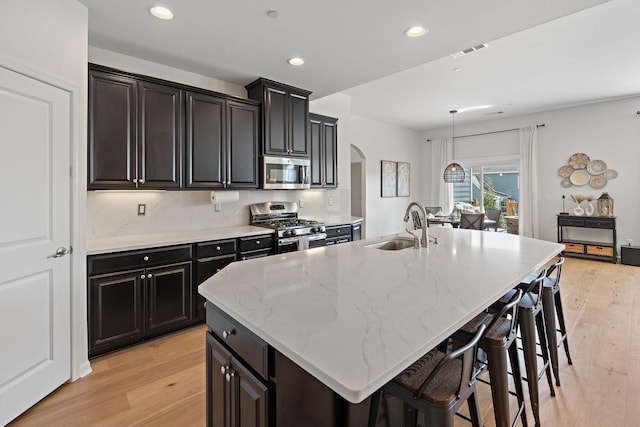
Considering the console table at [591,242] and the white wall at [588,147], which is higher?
the white wall at [588,147]

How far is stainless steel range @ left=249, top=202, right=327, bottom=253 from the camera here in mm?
3590

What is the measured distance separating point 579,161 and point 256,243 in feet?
21.4

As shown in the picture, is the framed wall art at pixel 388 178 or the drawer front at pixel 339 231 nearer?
the drawer front at pixel 339 231

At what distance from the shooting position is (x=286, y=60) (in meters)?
3.16

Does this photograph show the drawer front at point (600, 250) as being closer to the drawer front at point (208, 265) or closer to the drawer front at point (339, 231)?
the drawer front at point (339, 231)

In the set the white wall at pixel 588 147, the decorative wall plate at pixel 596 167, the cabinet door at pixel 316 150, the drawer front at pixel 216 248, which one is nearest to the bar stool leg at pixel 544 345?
the drawer front at pixel 216 248

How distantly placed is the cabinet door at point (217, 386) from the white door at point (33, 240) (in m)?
1.31

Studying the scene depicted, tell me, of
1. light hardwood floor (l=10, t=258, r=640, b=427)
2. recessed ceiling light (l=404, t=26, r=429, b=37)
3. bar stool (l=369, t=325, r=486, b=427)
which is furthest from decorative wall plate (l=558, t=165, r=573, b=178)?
bar stool (l=369, t=325, r=486, b=427)

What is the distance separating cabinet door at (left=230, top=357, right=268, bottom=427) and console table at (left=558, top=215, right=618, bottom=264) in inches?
245

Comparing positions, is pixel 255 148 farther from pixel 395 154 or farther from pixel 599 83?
pixel 599 83

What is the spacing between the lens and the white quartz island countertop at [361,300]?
83 centimetres

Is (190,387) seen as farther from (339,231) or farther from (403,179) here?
(403,179)

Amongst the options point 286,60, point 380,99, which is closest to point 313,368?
point 286,60

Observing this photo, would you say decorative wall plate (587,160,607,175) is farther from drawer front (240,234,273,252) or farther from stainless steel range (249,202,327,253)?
drawer front (240,234,273,252)
